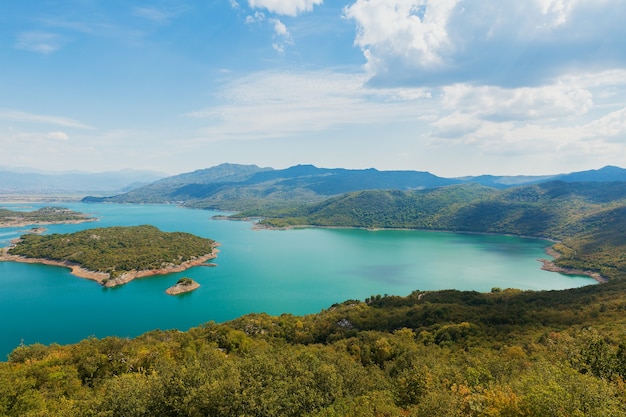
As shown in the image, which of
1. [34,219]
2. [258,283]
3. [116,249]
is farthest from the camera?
[34,219]

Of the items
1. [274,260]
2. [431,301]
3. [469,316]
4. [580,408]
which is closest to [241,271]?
[274,260]

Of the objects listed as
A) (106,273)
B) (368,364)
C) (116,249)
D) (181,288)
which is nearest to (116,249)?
(116,249)

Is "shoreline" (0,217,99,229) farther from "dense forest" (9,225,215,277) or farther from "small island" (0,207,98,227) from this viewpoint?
"dense forest" (9,225,215,277)

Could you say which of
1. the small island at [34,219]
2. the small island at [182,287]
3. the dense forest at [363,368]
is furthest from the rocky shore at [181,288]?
the small island at [34,219]

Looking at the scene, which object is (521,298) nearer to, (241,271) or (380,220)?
(241,271)

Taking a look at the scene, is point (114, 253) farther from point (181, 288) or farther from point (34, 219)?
point (34, 219)
